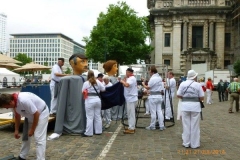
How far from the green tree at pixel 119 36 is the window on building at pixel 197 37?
7954 millimetres

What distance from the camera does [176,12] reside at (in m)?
56.8

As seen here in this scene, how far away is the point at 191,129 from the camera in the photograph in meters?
9.52

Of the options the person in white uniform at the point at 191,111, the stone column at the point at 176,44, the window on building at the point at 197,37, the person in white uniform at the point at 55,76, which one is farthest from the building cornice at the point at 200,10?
the person in white uniform at the point at 191,111

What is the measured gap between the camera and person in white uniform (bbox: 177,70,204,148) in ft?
31.0

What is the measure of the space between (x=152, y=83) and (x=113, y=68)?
1439 mm

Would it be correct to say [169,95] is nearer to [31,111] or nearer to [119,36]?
[31,111]

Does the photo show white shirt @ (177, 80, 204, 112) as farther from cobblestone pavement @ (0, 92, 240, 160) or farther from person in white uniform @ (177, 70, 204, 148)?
cobblestone pavement @ (0, 92, 240, 160)

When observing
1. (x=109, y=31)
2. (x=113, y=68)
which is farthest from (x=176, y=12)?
(x=113, y=68)

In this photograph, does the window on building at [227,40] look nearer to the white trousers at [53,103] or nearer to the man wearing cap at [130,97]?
the man wearing cap at [130,97]

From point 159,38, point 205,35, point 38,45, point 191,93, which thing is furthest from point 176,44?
point 38,45

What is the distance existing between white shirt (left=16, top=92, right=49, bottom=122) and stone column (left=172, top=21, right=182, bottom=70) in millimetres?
51332

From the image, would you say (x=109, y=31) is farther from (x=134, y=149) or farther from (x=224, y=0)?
(x=134, y=149)

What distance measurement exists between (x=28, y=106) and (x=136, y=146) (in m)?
3.92

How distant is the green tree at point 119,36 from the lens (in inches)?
2012
